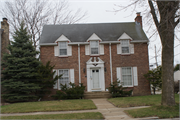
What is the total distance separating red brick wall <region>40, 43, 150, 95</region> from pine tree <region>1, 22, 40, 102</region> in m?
2.12

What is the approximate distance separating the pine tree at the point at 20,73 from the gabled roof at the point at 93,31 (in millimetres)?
2751

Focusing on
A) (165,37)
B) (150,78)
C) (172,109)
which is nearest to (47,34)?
(150,78)

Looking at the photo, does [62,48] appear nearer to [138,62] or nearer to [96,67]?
[96,67]

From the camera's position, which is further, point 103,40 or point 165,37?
point 103,40

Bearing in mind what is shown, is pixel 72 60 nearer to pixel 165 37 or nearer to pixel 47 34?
pixel 47 34

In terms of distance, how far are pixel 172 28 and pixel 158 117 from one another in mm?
3984

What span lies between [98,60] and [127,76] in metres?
3.06

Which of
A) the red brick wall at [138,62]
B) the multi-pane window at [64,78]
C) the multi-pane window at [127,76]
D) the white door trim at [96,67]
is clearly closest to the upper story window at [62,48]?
the multi-pane window at [64,78]

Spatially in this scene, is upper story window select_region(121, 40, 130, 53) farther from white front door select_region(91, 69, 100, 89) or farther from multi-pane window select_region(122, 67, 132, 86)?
white front door select_region(91, 69, 100, 89)

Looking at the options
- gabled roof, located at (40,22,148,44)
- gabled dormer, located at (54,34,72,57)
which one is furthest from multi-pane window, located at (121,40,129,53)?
gabled dormer, located at (54,34,72,57)

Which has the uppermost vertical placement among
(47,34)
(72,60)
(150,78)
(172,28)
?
(47,34)

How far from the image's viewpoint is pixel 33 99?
1410 centimetres

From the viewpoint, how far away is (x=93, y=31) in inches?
683

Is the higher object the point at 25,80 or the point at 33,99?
the point at 25,80
